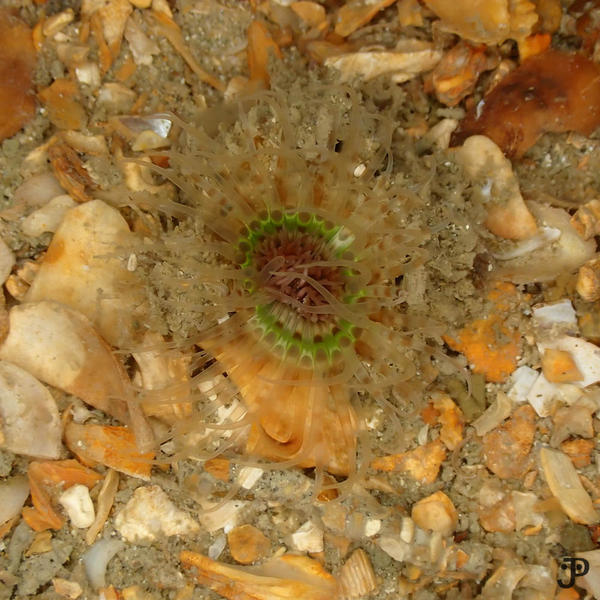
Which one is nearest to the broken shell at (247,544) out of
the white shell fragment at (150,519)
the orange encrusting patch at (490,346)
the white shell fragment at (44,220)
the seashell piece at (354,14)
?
the white shell fragment at (150,519)

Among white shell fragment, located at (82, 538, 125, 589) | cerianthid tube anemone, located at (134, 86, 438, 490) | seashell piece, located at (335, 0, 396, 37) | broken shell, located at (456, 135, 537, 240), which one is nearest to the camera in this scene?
cerianthid tube anemone, located at (134, 86, 438, 490)

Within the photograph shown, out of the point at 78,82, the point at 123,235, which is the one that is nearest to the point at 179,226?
the point at 123,235

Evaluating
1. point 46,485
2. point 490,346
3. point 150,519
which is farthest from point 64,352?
point 490,346

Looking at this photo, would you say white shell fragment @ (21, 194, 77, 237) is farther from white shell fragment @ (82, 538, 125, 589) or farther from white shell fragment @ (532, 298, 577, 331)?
white shell fragment @ (532, 298, 577, 331)

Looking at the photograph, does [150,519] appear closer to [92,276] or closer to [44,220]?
[92,276]

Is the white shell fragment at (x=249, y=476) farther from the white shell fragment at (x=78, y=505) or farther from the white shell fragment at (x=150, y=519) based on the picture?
the white shell fragment at (x=78, y=505)

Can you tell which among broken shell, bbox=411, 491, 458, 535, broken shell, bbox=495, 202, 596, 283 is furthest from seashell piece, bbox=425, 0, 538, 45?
broken shell, bbox=411, 491, 458, 535
